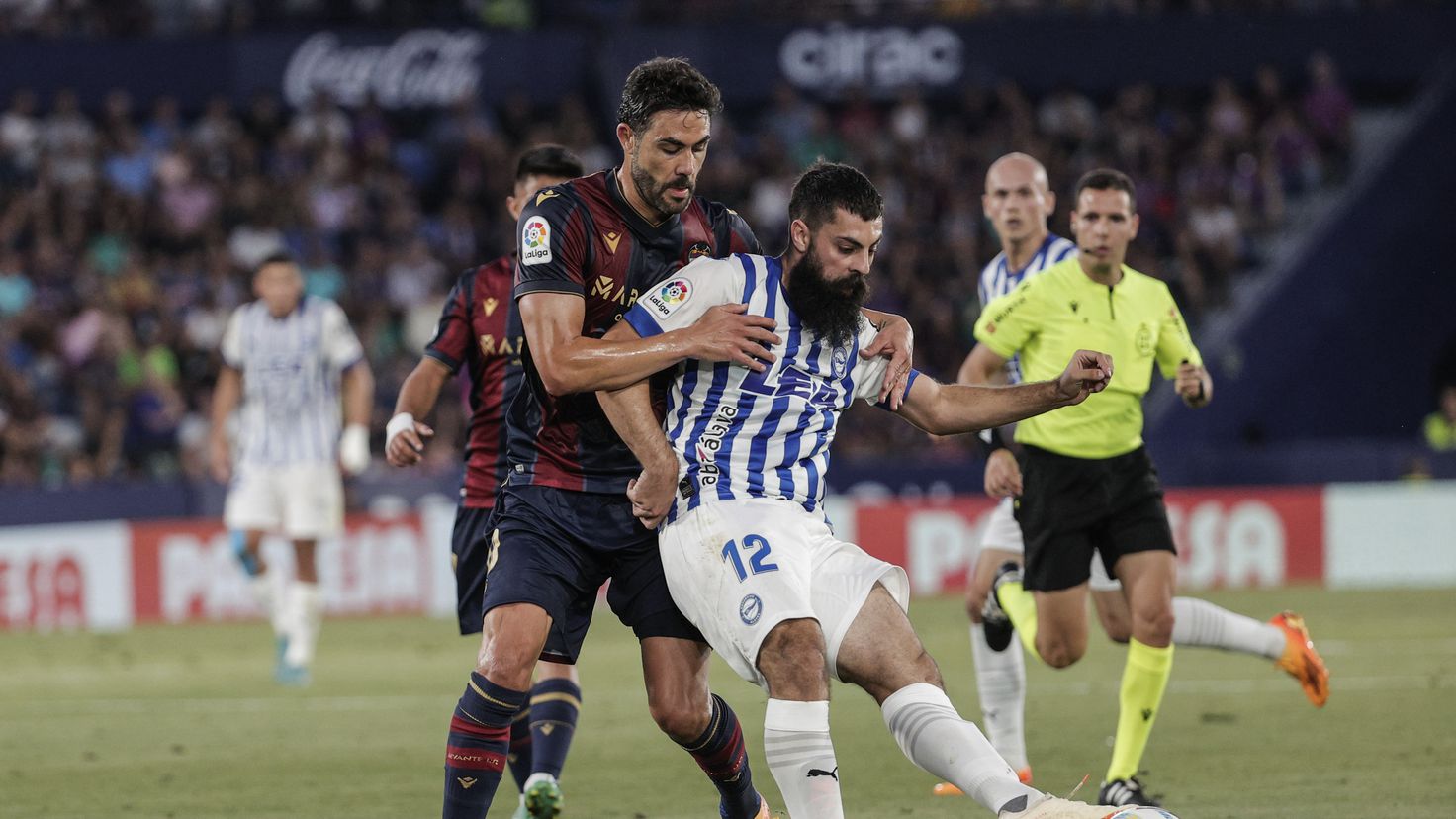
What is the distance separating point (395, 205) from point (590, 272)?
16.8 m

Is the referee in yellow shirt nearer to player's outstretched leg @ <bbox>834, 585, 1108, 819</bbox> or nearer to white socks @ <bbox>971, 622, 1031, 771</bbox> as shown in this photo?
white socks @ <bbox>971, 622, 1031, 771</bbox>

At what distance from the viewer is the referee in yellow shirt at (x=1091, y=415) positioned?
25.4 feet

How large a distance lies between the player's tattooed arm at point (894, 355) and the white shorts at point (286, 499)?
773cm

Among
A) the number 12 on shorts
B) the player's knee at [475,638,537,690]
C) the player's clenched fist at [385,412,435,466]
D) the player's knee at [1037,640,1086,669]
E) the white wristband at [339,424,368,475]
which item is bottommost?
the player's knee at [1037,640,1086,669]

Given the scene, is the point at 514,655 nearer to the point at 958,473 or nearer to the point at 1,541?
the point at 1,541

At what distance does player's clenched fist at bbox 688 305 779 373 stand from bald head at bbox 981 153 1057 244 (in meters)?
3.41

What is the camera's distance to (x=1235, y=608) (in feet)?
51.4

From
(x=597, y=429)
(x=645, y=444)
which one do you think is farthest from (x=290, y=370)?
(x=645, y=444)

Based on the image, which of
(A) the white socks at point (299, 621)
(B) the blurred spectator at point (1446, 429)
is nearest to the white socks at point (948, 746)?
(A) the white socks at point (299, 621)

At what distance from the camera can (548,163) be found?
7.27m

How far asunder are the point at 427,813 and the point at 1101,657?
6.71m

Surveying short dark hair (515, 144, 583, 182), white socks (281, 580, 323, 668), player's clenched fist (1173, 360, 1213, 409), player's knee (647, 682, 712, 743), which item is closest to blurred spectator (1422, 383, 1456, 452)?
white socks (281, 580, 323, 668)

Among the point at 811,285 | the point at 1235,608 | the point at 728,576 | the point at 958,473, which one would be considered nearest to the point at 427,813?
the point at 728,576

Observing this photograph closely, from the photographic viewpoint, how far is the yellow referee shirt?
309 inches
